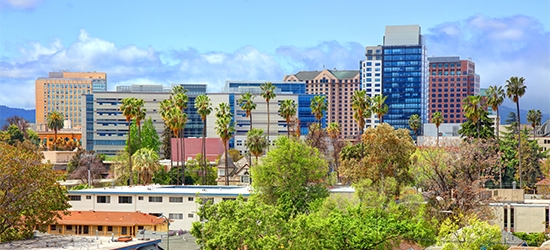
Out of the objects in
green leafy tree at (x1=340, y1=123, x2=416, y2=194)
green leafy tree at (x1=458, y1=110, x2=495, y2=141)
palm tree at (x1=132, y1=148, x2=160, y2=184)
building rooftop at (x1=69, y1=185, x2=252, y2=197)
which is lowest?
building rooftop at (x1=69, y1=185, x2=252, y2=197)

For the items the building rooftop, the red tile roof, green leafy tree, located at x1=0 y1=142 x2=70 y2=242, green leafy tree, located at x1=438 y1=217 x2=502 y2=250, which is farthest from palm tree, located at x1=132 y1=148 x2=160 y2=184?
green leafy tree, located at x1=438 y1=217 x2=502 y2=250

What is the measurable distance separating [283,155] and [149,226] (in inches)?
606

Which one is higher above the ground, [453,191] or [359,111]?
[359,111]

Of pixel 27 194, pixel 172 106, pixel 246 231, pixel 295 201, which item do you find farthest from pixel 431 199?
pixel 172 106

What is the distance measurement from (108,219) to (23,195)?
1650 centimetres

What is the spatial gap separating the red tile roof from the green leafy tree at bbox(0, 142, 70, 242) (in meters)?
9.58

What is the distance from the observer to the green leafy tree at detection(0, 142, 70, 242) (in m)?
67.1

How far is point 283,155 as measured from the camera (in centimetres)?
7744

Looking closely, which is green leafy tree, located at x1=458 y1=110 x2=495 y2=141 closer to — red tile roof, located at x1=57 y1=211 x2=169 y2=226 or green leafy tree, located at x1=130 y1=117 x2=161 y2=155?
red tile roof, located at x1=57 y1=211 x2=169 y2=226

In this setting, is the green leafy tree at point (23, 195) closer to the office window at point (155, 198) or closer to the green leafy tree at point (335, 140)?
the office window at point (155, 198)

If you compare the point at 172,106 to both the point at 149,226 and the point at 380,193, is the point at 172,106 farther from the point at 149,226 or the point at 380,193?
the point at 380,193

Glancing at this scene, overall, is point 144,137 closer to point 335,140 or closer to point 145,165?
point 335,140

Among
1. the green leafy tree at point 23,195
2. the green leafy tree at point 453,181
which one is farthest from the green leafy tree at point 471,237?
the green leafy tree at point 23,195

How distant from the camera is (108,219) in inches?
3295
